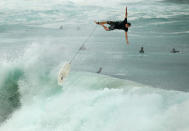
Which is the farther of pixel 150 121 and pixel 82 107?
pixel 82 107

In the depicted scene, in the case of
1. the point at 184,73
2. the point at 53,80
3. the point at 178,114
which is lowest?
the point at 184,73

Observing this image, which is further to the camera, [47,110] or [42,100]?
[42,100]

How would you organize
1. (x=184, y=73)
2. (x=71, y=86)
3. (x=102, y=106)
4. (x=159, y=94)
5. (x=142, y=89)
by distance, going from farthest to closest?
(x=184, y=73)
(x=71, y=86)
(x=142, y=89)
(x=159, y=94)
(x=102, y=106)

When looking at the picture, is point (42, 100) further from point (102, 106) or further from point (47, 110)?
point (102, 106)

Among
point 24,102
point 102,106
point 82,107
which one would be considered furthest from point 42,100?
point 102,106

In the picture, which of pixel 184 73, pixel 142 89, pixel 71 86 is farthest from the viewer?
pixel 184 73

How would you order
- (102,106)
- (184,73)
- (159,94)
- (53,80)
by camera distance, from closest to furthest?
1. (102,106)
2. (159,94)
3. (53,80)
4. (184,73)

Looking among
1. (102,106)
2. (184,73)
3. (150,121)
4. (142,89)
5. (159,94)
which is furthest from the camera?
(184,73)

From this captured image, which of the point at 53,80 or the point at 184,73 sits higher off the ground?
the point at 53,80

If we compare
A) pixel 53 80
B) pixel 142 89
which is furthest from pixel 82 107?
pixel 53 80

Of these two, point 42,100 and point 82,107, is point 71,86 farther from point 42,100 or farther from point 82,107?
point 82,107
